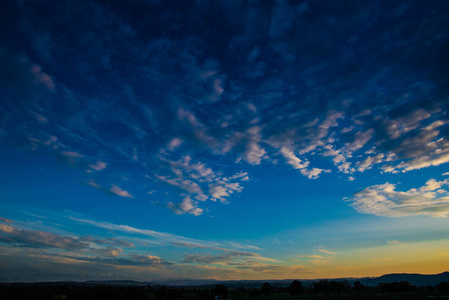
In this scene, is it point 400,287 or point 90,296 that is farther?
point 400,287

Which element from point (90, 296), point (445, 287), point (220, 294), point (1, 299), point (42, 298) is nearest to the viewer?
point (90, 296)

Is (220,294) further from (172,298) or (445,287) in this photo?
(445,287)

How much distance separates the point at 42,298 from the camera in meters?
63.5

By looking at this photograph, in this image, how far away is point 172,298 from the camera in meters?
119

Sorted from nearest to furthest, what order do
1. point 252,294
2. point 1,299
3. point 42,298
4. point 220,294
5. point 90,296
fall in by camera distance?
point 90,296
point 42,298
point 1,299
point 220,294
point 252,294

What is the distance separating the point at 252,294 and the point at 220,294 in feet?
164

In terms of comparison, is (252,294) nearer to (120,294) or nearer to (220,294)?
(220,294)

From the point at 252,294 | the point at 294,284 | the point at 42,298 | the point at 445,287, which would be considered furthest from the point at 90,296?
the point at 445,287

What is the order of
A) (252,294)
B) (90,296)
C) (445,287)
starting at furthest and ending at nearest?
(252,294), (445,287), (90,296)

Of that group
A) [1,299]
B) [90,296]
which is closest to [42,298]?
[90,296]

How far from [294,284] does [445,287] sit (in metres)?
74.4

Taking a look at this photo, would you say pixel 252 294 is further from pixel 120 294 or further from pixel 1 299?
pixel 120 294

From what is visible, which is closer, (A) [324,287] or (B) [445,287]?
(B) [445,287]

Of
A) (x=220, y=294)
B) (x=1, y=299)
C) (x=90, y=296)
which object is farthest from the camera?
(x=220, y=294)
